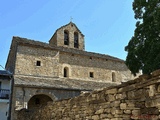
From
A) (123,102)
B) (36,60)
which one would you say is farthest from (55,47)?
(123,102)

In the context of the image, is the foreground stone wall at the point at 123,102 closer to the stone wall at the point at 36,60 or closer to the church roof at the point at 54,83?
the church roof at the point at 54,83

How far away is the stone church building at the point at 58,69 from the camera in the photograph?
619 inches

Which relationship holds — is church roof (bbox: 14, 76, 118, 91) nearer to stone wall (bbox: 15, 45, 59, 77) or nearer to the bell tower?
stone wall (bbox: 15, 45, 59, 77)

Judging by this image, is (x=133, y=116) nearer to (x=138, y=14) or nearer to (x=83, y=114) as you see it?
(x=83, y=114)

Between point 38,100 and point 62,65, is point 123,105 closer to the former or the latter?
point 38,100

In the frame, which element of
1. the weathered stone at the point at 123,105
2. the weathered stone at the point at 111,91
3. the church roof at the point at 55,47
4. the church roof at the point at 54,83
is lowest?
the weathered stone at the point at 123,105

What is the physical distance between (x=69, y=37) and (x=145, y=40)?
1078 cm

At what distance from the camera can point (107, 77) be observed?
21953 millimetres

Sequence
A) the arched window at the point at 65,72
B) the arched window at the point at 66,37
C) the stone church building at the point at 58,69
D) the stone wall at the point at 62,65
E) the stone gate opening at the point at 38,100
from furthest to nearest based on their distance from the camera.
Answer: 1. the arched window at the point at 66,37
2. the arched window at the point at 65,72
3. the stone wall at the point at 62,65
4. the stone gate opening at the point at 38,100
5. the stone church building at the point at 58,69

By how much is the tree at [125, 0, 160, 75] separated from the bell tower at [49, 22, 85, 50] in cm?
885

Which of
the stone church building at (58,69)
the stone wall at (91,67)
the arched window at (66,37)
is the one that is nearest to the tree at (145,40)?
the stone church building at (58,69)

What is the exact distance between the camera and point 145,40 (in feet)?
43.5

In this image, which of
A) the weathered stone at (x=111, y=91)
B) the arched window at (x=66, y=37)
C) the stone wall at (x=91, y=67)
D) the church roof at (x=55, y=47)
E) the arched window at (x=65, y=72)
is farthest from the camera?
the arched window at (x=66, y=37)

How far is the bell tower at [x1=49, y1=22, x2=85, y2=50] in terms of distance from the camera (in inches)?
866
